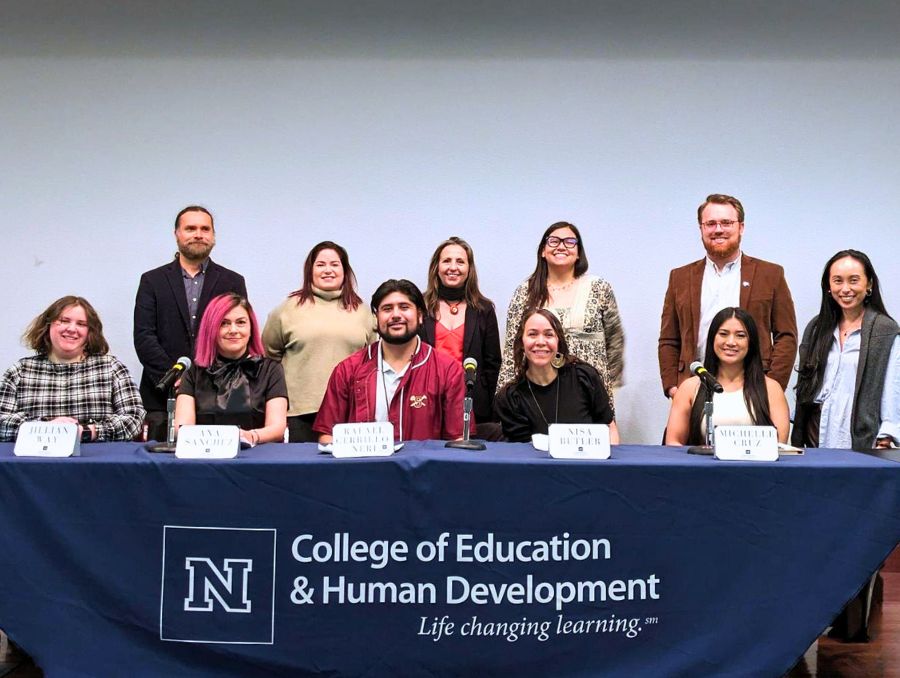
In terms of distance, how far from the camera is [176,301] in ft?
13.0

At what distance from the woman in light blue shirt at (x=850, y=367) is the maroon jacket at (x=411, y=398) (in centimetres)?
139

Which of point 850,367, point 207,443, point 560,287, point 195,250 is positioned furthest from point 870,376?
point 195,250

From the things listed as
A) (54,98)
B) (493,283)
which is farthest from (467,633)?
(54,98)

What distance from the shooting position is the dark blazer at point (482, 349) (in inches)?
150

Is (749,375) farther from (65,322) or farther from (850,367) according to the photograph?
(65,322)

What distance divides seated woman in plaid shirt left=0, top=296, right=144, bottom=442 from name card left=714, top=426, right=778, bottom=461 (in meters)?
2.01

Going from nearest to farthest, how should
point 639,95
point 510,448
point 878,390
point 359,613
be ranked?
point 359,613
point 510,448
point 878,390
point 639,95

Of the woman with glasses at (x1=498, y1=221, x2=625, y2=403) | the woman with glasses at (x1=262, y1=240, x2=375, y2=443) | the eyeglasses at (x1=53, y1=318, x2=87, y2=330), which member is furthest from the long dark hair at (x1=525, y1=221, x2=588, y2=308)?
the eyeglasses at (x1=53, y1=318, x2=87, y2=330)

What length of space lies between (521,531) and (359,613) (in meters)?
0.46

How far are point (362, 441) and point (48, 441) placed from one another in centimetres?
83

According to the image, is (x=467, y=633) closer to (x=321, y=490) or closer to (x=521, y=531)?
(x=521, y=531)

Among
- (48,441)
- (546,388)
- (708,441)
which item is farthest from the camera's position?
(546,388)

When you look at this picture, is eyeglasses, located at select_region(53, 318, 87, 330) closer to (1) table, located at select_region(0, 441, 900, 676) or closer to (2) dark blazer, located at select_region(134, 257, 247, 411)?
(2) dark blazer, located at select_region(134, 257, 247, 411)

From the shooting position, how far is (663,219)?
4707 mm
